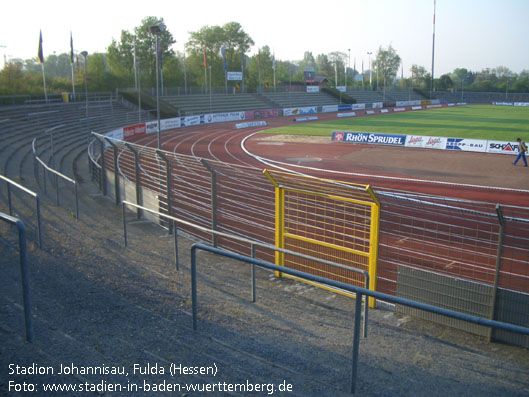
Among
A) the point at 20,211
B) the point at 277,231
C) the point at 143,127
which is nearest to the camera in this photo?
the point at 277,231

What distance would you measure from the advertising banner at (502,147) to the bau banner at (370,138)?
20.1ft

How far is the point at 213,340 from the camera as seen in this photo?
5508 millimetres

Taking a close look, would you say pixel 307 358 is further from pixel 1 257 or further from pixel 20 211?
pixel 20 211

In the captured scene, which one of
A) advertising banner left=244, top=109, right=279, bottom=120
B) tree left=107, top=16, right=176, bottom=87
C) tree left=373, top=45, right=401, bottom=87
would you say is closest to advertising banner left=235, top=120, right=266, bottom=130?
advertising banner left=244, top=109, right=279, bottom=120

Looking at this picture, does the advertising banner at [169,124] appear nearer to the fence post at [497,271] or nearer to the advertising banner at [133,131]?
the advertising banner at [133,131]

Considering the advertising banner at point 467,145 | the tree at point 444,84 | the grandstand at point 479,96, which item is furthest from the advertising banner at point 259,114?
the tree at point 444,84

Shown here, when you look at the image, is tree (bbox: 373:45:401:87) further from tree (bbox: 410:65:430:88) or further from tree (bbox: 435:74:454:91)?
tree (bbox: 435:74:454:91)

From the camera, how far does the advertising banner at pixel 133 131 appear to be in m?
38.5

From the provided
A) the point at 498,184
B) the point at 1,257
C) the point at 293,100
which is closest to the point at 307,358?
the point at 1,257

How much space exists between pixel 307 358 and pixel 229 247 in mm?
6791

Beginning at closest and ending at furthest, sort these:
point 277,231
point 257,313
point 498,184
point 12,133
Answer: point 257,313 < point 277,231 < point 498,184 < point 12,133

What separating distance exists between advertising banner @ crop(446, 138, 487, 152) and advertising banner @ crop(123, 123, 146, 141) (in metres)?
24.9

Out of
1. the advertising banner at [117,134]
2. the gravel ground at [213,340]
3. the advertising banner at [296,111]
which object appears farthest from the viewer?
the advertising banner at [296,111]

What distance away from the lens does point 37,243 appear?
30.1 ft
